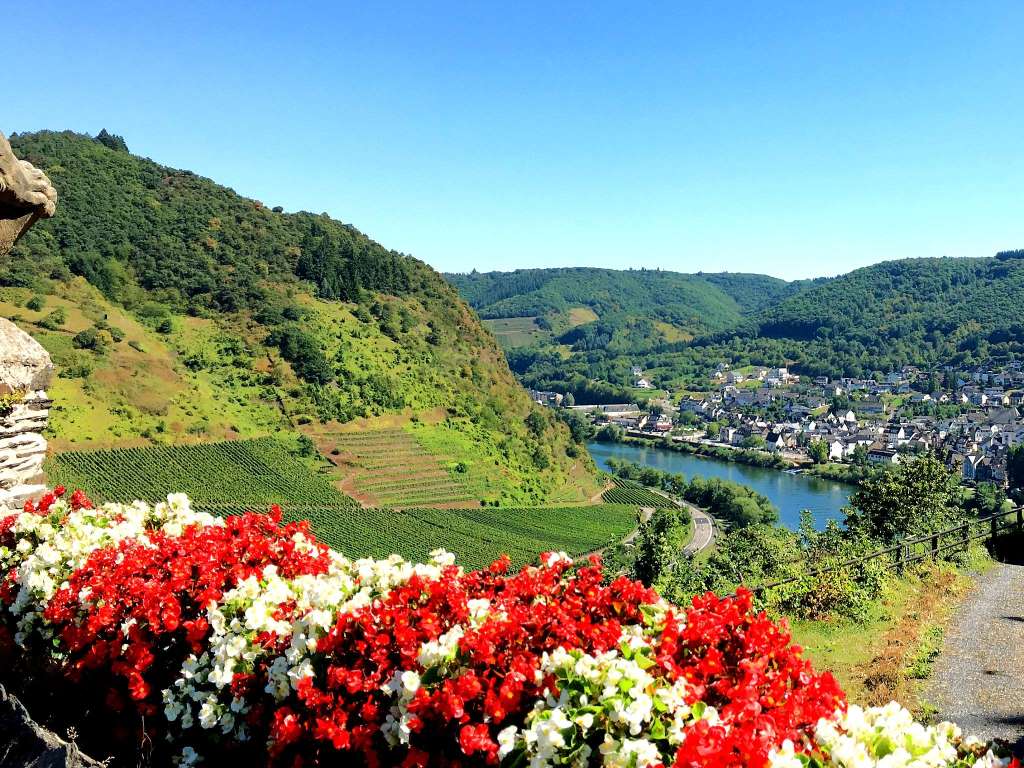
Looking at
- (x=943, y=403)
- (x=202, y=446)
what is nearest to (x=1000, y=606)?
(x=202, y=446)

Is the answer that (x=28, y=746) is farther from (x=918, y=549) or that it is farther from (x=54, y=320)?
(x=54, y=320)

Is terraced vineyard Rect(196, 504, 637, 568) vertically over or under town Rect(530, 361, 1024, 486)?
under

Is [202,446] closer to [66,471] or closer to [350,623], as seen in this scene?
[66,471]

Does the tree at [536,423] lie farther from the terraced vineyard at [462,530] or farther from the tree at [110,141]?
the tree at [110,141]

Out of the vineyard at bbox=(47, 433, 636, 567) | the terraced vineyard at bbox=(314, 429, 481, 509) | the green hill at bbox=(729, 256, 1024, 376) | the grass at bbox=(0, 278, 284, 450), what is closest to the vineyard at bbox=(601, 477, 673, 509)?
the vineyard at bbox=(47, 433, 636, 567)

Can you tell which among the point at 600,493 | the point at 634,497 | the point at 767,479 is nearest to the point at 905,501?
the point at 634,497

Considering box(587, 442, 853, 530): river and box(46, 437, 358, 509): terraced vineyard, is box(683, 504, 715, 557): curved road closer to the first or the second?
box(587, 442, 853, 530): river

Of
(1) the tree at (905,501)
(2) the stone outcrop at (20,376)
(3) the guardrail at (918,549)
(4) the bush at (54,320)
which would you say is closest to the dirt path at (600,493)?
(4) the bush at (54,320)
